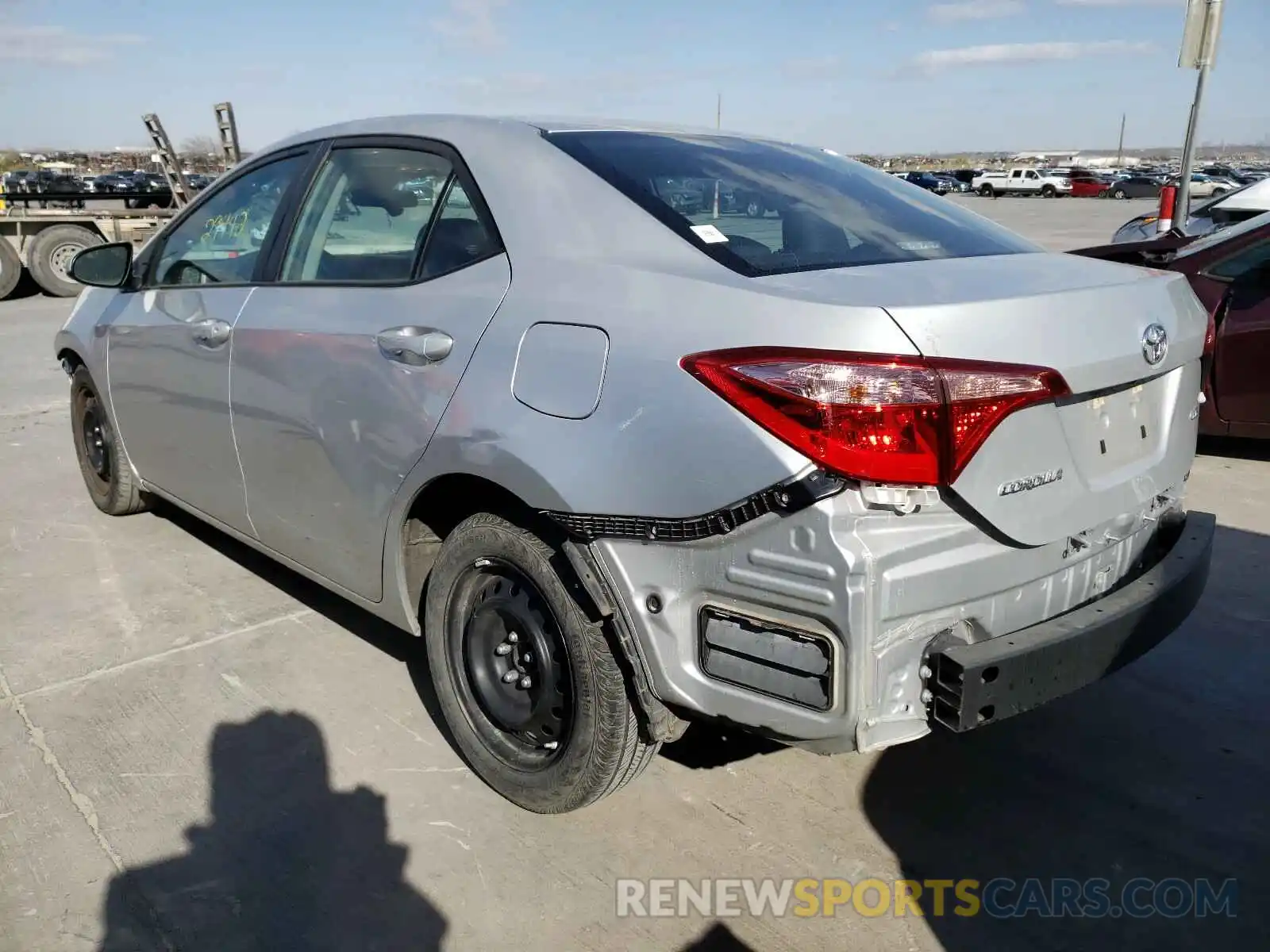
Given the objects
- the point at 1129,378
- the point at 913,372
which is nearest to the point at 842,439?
the point at 913,372

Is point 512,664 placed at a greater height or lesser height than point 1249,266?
lesser

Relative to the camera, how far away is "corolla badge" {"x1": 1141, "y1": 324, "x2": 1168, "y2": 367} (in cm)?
224

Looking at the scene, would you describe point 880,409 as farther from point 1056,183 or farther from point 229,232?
point 1056,183

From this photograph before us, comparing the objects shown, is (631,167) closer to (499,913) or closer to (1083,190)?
(499,913)

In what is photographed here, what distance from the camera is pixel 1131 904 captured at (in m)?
2.34

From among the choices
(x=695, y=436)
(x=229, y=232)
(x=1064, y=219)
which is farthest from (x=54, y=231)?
(x=1064, y=219)

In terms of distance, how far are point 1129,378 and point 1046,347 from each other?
1.08 feet

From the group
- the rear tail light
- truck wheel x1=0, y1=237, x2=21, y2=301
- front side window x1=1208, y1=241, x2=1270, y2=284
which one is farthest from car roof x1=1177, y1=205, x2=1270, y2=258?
truck wheel x1=0, y1=237, x2=21, y2=301

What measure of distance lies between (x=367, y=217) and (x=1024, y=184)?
59947 millimetres

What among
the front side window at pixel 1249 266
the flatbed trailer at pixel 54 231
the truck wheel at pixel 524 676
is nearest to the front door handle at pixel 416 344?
the truck wheel at pixel 524 676

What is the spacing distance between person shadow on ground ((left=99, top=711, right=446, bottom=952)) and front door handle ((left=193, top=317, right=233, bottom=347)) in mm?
1397

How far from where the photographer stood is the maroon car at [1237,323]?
5500 millimetres

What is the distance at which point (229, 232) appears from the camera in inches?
147

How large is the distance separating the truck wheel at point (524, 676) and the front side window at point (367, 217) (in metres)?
0.81
